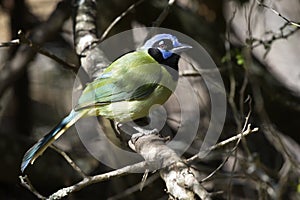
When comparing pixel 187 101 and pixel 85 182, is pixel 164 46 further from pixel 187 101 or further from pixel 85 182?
pixel 85 182

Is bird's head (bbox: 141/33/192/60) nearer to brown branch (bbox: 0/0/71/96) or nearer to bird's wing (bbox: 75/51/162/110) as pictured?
bird's wing (bbox: 75/51/162/110)

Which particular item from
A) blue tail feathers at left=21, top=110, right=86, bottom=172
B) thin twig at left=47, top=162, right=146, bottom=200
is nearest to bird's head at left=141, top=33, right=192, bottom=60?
blue tail feathers at left=21, top=110, right=86, bottom=172

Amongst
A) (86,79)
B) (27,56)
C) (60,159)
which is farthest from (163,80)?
(60,159)

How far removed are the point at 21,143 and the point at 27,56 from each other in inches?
29.9

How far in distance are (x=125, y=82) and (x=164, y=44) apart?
342 mm

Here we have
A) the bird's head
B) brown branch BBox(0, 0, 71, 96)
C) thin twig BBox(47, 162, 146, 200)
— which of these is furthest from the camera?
brown branch BBox(0, 0, 71, 96)

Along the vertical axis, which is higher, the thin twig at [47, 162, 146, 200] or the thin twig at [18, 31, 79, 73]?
the thin twig at [18, 31, 79, 73]

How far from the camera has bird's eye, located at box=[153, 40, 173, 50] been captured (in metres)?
4.20

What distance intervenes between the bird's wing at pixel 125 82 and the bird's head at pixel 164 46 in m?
0.06

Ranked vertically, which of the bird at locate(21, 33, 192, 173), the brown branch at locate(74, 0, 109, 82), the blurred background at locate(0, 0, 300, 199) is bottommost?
the blurred background at locate(0, 0, 300, 199)

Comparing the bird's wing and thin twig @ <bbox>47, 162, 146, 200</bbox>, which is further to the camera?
the bird's wing

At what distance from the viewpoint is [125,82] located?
410cm

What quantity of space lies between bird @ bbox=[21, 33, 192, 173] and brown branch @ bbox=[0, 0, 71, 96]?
763mm

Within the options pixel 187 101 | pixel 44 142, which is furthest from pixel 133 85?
pixel 187 101
